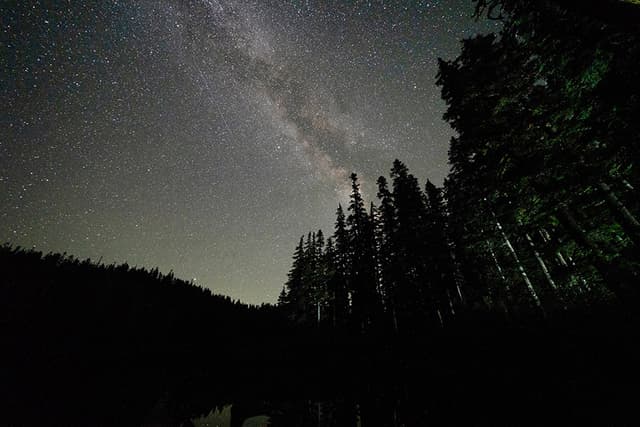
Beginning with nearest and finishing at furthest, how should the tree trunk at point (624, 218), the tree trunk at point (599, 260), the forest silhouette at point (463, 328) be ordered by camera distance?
the forest silhouette at point (463, 328) < the tree trunk at point (624, 218) < the tree trunk at point (599, 260)

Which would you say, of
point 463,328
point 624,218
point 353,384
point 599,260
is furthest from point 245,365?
point 624,218

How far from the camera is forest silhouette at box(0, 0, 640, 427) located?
4152mm

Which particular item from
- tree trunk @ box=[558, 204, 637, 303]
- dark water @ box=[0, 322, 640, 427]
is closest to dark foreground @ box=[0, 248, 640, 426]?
dark water @ box=[0, 322, 640, 427]

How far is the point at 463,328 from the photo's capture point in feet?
42.1

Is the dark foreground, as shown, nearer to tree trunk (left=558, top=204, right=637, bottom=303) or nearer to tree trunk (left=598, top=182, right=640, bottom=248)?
tree trunk (left=558, top=204, right=637, bottom=303)

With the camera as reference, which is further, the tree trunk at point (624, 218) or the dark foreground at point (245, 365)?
the tree trunk at point (624, 218)

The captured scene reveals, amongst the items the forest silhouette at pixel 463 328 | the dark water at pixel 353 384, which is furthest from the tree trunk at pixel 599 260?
the dark water at pixel 353 384

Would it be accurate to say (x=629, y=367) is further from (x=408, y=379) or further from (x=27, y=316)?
(x=27, y=316)

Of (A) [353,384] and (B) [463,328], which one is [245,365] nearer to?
(A) [353,384]

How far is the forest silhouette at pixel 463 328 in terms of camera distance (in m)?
4.15

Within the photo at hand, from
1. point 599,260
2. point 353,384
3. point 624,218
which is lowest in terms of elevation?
point 353,384

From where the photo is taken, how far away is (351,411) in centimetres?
863

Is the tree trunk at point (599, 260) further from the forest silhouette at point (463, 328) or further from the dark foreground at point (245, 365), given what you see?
the dark foreground at point (245, 365)

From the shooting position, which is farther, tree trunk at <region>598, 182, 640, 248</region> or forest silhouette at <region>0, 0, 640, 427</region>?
tree trunk at <region>598, 182, 640, 248</region>
